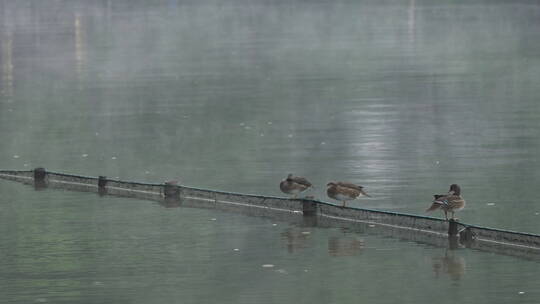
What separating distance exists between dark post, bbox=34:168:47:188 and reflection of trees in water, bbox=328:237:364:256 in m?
8.48

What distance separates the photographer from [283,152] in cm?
3581

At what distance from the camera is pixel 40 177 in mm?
31094

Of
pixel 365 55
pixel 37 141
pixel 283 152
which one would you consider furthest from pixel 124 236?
pixel 365 55

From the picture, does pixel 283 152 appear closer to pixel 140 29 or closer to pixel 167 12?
pixel 140 29

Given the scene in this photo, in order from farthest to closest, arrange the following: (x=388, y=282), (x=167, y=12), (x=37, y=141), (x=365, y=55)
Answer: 1. (x=167, y=12)
2. (x=365, y=55)
3. (x=37, y=141)
4. (x=388, y=282)

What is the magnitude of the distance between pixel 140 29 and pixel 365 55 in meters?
39.7

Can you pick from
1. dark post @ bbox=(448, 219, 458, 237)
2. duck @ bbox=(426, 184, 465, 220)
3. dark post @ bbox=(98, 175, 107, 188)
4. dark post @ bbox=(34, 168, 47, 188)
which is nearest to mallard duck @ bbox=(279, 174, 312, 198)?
duck @ bbox=(426, 184, 465, 220)

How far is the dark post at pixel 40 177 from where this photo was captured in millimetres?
Result: 30969

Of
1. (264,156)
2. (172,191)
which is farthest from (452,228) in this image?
(264,156)

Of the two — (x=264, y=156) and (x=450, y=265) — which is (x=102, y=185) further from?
(x=450, y=265)

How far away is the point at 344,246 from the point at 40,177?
9207 mm

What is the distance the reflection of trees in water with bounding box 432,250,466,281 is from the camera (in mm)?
21812

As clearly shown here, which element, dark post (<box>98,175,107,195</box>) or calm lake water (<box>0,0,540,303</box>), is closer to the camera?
calm lake water (<box>0,0,540,303</box>)

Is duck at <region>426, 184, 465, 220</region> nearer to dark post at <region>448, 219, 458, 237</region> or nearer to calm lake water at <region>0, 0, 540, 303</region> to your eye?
dark post at <region>448, 219, 458, 237</region>
